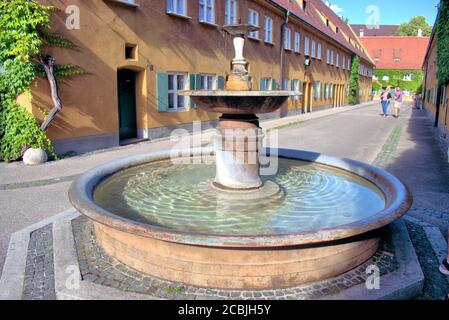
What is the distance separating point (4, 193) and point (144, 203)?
3.30 meters

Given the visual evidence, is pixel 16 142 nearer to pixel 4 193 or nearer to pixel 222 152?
pixel 4 193

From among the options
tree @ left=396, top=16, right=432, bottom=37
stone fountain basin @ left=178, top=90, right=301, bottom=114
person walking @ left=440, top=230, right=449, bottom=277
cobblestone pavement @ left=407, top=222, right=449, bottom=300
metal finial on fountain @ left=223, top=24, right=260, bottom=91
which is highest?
tree @ left=396, top=16, right=432, bottom=37

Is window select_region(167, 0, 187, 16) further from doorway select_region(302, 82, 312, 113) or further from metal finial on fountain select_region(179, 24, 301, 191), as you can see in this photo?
doorway select_region(302, 82, 312, 113)

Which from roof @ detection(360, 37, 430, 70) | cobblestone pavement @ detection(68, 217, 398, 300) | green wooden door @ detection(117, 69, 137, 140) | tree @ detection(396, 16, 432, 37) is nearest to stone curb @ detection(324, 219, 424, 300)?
cobblestone pavement @ detection(68, 217, 398, 300)

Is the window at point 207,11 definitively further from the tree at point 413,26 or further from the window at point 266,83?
the tree at point 413,26

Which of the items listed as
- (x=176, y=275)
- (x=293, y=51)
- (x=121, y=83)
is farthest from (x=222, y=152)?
(x=293, y=51)

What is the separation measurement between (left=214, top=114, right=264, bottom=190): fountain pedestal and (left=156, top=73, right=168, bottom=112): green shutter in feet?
28.1

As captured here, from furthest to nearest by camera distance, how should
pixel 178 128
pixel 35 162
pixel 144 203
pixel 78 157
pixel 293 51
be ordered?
pixel 293 51, pixel 178 128, pixel 78 157, pixel 35 162, pixel 144 203

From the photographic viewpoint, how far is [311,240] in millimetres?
3223

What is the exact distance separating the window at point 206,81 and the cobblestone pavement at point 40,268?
Answer: 459 inches

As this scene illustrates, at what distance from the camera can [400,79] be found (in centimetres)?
6862

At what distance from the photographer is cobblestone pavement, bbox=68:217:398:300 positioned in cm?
337

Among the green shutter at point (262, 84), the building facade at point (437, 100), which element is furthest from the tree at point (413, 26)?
the green shutter at point (262, 84)

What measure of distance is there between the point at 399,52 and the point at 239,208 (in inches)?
Answer: 3060
